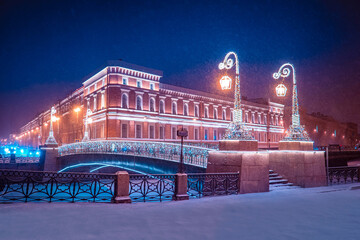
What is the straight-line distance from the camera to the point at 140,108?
40312mm

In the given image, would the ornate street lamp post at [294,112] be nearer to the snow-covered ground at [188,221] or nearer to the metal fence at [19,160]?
the snow-covered ground at [188,221]

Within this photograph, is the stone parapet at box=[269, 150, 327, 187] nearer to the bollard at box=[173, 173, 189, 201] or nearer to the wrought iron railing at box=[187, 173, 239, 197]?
the wrought iron railing at box=[187, 173, 239, 197]

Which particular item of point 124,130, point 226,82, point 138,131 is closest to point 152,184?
point 226,82

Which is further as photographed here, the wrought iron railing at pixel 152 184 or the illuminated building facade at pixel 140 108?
the illuminated building facade at pixel 140 108

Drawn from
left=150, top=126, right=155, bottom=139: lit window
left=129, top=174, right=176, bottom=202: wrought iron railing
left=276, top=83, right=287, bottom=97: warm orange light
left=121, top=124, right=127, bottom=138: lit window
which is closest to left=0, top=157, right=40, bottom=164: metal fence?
left=121, top=124, right=127, bottom=138: lit window

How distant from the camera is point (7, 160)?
1208 inches

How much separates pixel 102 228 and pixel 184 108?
4208cm

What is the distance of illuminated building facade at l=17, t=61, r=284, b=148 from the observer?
3794 cm

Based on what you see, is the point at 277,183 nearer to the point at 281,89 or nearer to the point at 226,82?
the point at 281,89

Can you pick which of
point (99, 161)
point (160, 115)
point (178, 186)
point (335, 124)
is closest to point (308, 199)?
point (178, 186)

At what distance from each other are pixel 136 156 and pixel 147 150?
97cm

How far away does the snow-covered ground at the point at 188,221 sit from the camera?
18.3 ft

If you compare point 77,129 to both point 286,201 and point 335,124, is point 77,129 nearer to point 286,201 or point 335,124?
point 286,201

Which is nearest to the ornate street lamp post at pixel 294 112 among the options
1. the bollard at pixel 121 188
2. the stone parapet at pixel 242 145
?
the stone parapet at pixel 242 145
